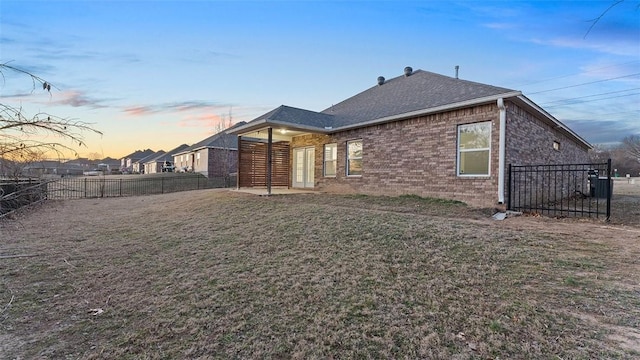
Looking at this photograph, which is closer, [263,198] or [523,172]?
[523,172]

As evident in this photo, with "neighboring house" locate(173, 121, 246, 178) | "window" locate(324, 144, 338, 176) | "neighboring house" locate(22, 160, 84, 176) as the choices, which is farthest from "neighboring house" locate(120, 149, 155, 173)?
"neighboring house" locate(22, 160, 84, 176)

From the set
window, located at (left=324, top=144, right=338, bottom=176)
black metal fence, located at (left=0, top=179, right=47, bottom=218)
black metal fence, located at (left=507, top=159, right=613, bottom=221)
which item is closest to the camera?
black metal fence, located at (left=0, top=179, right=47, bottom=218)

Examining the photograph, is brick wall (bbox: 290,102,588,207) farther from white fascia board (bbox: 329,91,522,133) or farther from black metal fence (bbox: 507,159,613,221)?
black metal fence (bbox: 507,159,613,221)

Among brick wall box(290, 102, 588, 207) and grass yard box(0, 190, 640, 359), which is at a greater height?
brick wall box(290, 102, 588, 207)

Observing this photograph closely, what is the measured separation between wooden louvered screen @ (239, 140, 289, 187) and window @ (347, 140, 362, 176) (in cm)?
449

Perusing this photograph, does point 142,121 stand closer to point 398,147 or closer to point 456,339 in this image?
point 398,147

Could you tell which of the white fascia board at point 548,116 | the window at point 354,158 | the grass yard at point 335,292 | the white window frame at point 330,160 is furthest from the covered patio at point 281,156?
the white fascia board at point 548,116

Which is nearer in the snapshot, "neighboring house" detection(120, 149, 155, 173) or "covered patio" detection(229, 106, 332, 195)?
"covered patio" detection(229, 106, 332, 195)

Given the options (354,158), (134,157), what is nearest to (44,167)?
(354,158)

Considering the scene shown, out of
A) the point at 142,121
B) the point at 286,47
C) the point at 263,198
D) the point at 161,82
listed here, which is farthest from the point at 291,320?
the point at 142,121

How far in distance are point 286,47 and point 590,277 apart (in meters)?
11.3

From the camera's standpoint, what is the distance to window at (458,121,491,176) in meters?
8.29

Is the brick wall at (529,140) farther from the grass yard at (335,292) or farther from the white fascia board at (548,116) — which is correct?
the grass yard at (335,292)

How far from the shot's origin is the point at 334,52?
1230cm
